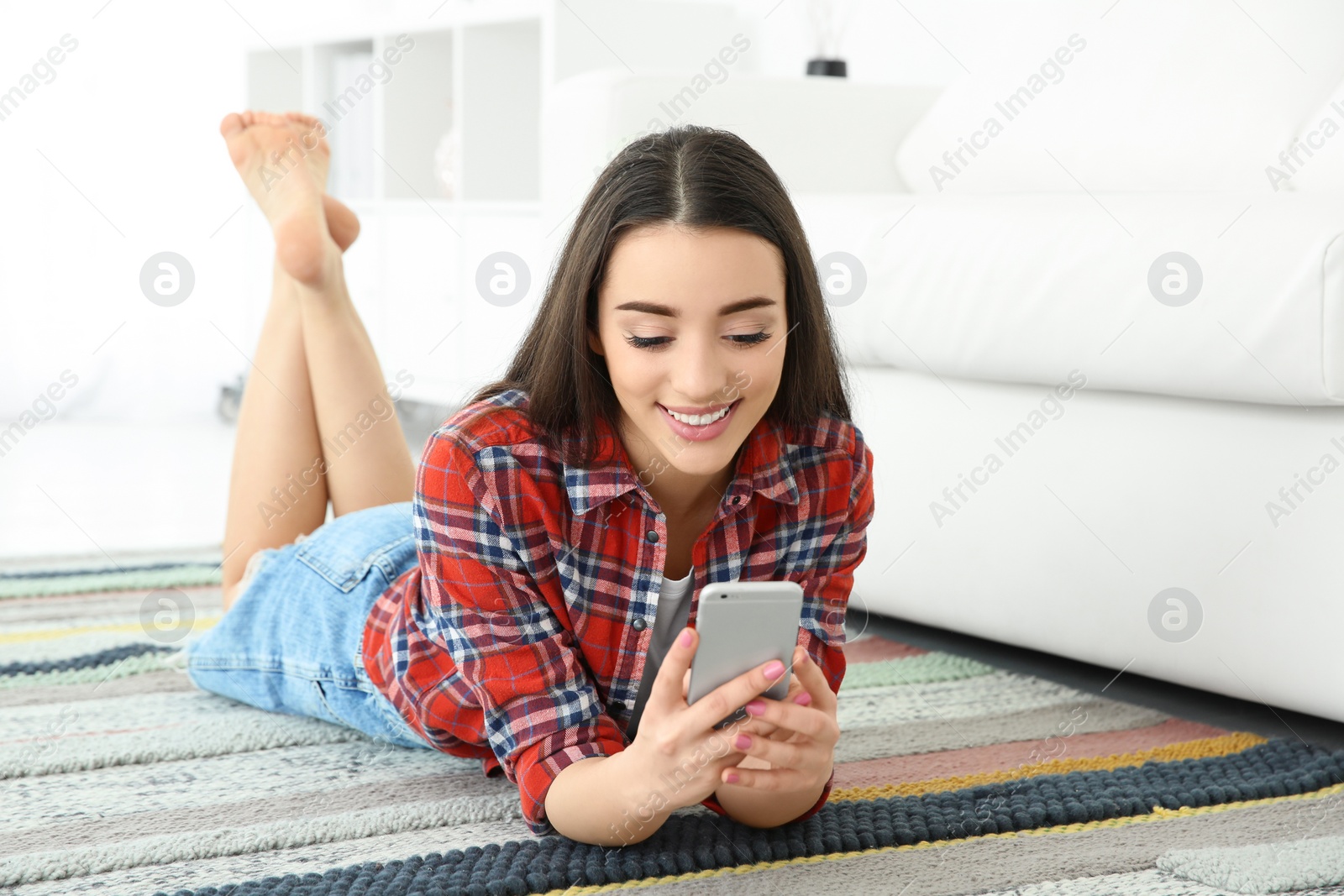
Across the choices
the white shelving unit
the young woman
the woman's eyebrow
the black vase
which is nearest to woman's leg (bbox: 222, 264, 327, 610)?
the young woman

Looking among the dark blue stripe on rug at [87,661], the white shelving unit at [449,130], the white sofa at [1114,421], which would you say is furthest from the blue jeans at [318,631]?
the white shelving unit at [449,130]

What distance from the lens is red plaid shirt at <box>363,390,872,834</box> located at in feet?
2.68

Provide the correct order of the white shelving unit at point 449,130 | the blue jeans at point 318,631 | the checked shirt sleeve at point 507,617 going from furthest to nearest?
the white shelving unit at point 449,130
the blue jeans at point 318,631
the checked shirt sleeve at point 507,617

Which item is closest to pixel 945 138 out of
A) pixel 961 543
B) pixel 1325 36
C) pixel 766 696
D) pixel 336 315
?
pixel 1325 36

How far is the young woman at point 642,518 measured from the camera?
2.49ft

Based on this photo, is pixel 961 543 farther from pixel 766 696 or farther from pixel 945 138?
pixel 945 138

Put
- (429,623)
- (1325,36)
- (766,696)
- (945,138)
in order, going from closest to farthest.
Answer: (766,696), (429,623), (1325,36), (945,138)

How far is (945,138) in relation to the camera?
1.72 m

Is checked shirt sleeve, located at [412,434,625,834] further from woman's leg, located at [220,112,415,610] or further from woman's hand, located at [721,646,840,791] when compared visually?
woman's leg, located at [220,112,415,610]

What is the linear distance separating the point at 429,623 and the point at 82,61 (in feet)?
8.28

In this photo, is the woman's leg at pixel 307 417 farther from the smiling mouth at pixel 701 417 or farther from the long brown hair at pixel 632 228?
the smiling mouth at pixel 701 417

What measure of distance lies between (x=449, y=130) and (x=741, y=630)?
2422 mm

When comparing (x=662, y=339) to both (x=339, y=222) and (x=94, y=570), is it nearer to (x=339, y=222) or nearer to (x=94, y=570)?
(x=339, y=222)

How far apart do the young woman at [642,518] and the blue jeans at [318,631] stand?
24 mm
